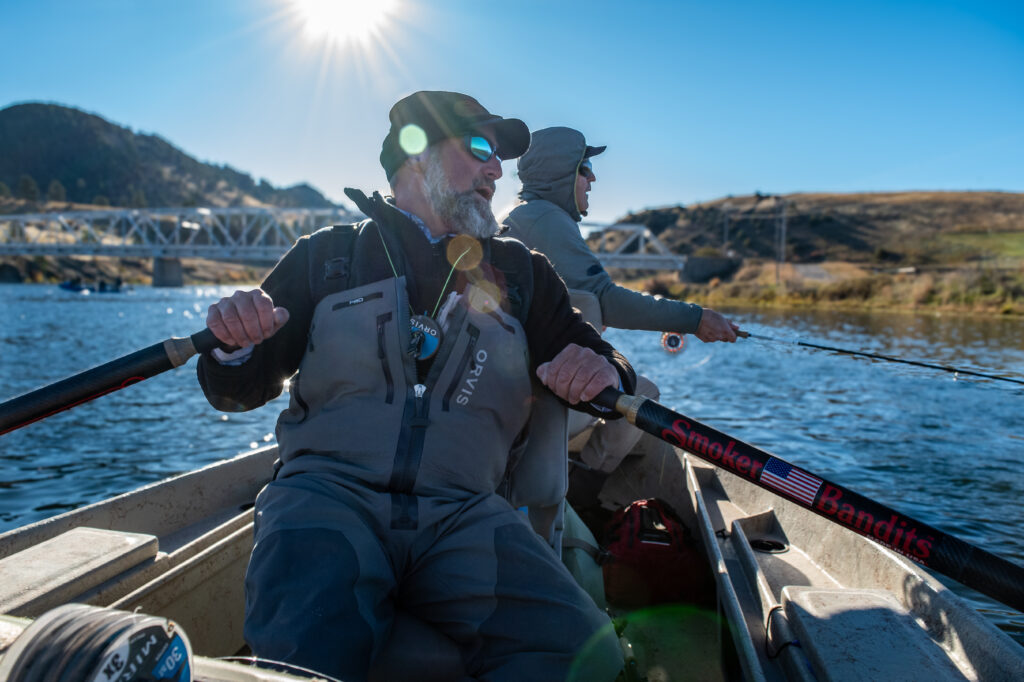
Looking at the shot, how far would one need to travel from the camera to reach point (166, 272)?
10794cm

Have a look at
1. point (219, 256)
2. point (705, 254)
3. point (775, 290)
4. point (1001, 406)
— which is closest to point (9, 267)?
point (219, 256)

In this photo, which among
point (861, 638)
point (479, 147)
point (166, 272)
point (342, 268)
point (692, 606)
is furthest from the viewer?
point (166, 272)

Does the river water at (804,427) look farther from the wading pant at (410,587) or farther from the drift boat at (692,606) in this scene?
the wading pant at (410,587)

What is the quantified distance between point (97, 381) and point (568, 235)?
289 cm

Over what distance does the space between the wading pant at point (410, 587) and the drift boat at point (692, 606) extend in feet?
0.47

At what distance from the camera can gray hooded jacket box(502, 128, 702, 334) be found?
14.7 ft

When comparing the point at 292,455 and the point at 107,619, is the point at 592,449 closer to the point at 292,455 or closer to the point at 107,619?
the point at 292,455

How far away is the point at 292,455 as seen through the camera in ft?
8.10

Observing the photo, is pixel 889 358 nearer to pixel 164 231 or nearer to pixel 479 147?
pixel 479 147

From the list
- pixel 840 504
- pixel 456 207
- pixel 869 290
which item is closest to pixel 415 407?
pixel 456 207

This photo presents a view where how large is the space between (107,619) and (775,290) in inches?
2129

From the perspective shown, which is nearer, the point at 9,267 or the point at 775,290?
the point at 775,290

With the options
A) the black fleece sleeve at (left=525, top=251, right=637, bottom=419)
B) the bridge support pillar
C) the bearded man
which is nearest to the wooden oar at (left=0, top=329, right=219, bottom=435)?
the bearded man

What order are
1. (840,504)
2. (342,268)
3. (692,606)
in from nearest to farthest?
(840,504) < (342,268) < (692,606)
